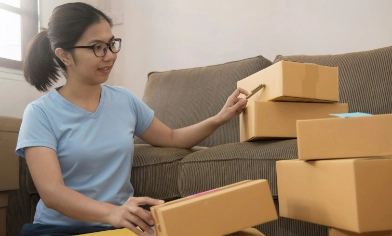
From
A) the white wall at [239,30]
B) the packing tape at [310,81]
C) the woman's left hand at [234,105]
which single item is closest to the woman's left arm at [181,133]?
the woman's left hand at [234,105]

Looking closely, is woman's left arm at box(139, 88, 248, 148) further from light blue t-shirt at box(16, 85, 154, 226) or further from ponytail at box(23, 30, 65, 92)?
ponytail at box(23, 30, 65, 92)

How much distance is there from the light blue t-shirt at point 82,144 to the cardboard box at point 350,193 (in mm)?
561

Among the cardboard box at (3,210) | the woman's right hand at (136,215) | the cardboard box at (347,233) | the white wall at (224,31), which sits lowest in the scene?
the cardboard box at (3,210)

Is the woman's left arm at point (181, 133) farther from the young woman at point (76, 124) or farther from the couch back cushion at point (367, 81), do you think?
the couch back cushion at point (367, 81)

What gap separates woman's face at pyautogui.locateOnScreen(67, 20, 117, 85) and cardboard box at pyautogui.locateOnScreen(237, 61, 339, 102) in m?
0.47

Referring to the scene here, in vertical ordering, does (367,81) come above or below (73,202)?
above

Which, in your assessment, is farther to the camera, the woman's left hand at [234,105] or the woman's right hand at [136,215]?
the woman's left hand at [234,105]

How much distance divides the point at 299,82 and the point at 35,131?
2.46 feet

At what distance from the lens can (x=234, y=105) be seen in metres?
1.32

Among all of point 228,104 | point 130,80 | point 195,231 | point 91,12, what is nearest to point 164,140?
point 228,104

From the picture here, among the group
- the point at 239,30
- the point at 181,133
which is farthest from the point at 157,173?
the point at 239,30

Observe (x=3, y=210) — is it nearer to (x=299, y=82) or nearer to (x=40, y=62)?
(x=40, y=62)

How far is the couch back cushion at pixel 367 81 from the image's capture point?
150 centimetres

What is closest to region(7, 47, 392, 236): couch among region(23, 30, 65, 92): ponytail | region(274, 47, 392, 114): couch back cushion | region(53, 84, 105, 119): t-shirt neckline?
region(274, 47, 392, 114): couch back cushion
